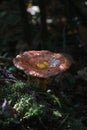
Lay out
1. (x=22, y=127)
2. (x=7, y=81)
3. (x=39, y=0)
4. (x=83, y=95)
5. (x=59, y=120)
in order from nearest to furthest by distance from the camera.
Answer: (x=22, y=127) → (x=59, y=120) → (x=7, y=81) → (x=83, y=95) → (x=39, y=0)

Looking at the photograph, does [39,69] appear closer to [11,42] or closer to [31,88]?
[31,88]

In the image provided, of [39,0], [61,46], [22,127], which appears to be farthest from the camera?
[61,46]

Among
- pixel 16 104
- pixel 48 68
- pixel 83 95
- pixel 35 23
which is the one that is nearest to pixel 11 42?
pixel 35 23

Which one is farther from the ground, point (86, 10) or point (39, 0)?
point (39, 0)

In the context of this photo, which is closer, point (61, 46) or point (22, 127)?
point (22, 127)
